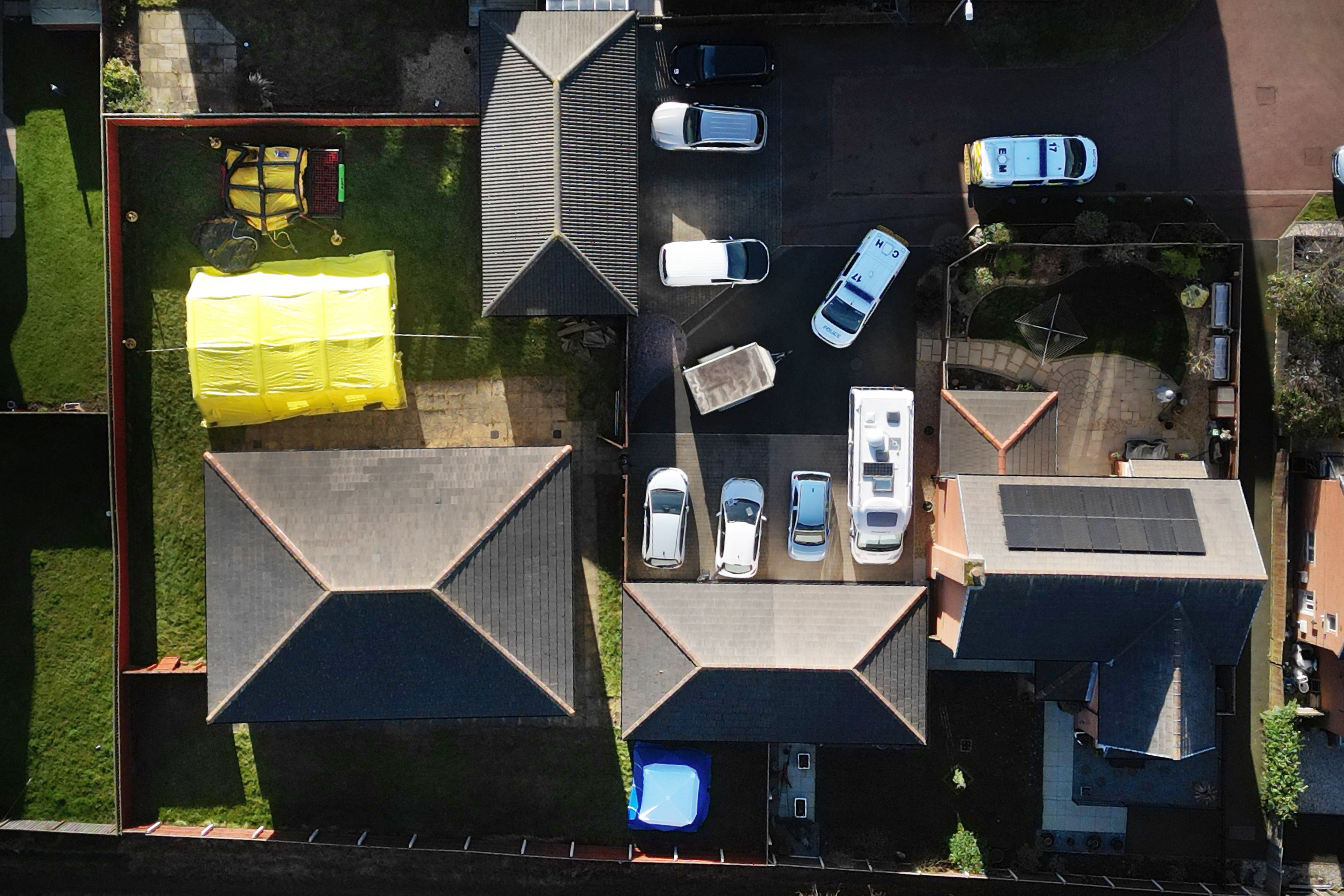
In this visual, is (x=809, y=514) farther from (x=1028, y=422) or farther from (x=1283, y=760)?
(x=1283, y=760)

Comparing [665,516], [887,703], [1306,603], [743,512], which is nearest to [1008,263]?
[743,512]

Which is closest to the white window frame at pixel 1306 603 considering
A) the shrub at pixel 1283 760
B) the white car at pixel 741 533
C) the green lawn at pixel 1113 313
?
the shrub at pixel 1283 760

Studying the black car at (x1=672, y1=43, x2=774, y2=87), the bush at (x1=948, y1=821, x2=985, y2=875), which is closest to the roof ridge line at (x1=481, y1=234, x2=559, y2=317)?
the black car at (x1=672, y1=43, x2=774, y2=87)

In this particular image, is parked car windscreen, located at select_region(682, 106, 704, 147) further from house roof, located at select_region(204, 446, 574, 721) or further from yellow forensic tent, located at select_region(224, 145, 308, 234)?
yellow forensic tent, located at select_region(224, 145, 308, 234)

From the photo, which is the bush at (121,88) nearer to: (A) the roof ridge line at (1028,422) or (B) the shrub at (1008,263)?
(B) the shrub at (1008,263)

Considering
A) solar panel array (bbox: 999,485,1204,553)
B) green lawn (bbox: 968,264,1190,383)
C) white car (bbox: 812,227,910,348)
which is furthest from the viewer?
green lawn (bbox: 968,264,1190,383)

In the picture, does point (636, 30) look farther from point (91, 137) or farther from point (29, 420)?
point (29, 420)

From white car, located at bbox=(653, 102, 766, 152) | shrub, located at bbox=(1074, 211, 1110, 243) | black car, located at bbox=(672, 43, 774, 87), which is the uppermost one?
black car, located at bbox=(672, 43, 774, 87)

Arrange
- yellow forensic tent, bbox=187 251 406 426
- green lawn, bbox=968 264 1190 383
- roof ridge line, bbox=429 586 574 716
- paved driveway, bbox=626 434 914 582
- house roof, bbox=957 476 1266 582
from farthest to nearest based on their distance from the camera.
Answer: paved driveway, bbox=626 434 914 582
green lawn, bbox=968 264 1190 383
yellow forensic tent, bbox=187 251 406 426
house roof, bbox=957 476 1266 582
roof ridge line, bbox=429 586 574 716
